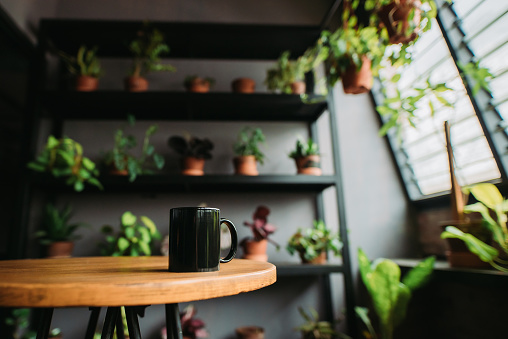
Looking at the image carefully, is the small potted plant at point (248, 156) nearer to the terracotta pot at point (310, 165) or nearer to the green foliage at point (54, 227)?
the terracotta pot at point (310, 165)

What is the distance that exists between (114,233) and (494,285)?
7.86ft

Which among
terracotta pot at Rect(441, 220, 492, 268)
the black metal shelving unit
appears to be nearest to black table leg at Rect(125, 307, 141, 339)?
the black metal shelving unit

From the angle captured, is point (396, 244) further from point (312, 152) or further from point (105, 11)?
point (105, 11)

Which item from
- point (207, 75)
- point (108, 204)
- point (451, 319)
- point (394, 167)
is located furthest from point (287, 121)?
point (451, 319)

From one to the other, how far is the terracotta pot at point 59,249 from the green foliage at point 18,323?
0.35 metres

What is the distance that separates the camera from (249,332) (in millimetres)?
2051

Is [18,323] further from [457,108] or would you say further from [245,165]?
[457,108]

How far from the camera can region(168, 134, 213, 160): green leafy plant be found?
7.25 feet

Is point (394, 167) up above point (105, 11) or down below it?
below

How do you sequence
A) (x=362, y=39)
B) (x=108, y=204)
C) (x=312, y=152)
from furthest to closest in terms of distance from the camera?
(x=108, y=204)
(x=312, y=152)
(x=362, y=39)

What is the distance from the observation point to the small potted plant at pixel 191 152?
86.3 inches

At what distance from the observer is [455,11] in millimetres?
1975

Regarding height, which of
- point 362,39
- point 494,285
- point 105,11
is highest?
point 105,11

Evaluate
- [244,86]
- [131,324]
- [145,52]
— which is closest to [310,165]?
[244,86]
